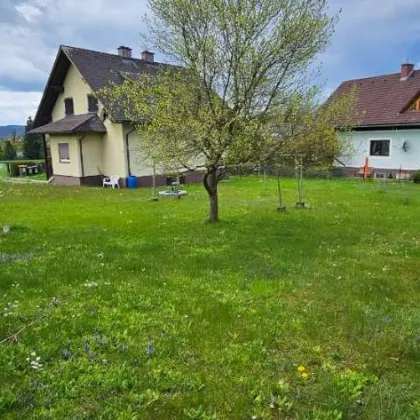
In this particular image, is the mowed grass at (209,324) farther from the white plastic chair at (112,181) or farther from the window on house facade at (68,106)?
the window on house facade at (68,106)

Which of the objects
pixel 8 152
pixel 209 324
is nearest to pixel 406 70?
pixel 209 324

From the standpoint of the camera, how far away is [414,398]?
9.96 ft

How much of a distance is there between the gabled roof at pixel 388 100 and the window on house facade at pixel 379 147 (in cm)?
112

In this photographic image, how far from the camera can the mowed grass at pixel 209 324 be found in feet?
9.87

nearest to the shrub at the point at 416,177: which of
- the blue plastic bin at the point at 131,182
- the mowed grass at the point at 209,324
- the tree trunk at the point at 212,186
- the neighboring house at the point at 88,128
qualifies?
the neighboring house at the point at 88,128

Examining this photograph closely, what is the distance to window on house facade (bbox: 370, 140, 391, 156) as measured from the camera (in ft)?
83.0

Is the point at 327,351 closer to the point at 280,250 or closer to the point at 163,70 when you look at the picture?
the point at 280,250

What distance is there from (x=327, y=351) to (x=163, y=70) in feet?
23.7

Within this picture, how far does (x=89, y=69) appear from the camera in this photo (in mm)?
21359

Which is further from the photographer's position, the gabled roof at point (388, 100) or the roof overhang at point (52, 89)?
the gabled roof at point (388, 100)

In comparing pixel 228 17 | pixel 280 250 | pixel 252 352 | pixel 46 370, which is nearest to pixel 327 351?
pixel 252 352

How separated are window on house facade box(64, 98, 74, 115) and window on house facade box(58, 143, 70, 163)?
2.11 m

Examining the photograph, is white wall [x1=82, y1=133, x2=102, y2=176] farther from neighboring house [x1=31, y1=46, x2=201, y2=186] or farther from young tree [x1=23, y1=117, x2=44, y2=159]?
young tree [x1=23, y1=117, x2=44, y2=159]

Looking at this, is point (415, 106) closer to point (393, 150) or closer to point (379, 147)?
point (393, 150)
